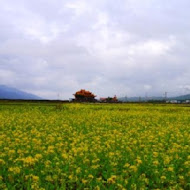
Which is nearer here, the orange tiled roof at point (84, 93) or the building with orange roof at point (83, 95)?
the building with orange roof at point (83, 95)

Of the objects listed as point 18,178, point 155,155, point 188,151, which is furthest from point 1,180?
point 188,151

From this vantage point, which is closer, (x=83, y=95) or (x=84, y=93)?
(x=83, y=95)

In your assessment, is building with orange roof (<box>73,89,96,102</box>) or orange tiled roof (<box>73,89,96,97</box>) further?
orange tiled roof (<box>73,89,96,97</box>)

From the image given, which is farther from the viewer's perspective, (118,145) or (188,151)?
(118,145)

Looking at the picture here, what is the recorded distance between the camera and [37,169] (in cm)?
763

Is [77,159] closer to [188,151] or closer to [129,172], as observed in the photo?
[129,172]

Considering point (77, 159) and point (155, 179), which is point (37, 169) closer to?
point (77, 159)

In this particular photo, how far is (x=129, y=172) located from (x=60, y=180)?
6.59 feet

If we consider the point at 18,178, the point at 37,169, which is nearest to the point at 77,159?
the point at 37,169

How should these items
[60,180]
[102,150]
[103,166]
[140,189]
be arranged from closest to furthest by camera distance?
[140,189] < [60,180] < [103,166] < [102,150]

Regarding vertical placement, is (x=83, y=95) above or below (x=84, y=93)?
below

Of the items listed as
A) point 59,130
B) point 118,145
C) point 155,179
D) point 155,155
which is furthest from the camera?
point 59,130

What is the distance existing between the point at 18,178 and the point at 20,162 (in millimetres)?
1275

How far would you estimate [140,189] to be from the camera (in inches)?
254
